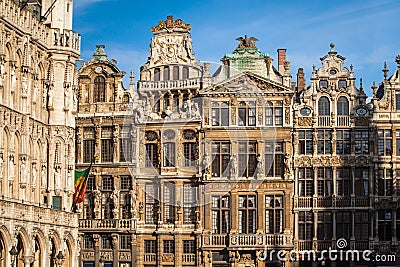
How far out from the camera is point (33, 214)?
43750 mm

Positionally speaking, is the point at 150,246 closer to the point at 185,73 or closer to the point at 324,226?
the point at 324,226

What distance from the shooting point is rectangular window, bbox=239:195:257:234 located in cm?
5534

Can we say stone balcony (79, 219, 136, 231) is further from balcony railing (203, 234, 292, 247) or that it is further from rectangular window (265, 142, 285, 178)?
rectangular window (265, 142, 285, 178)

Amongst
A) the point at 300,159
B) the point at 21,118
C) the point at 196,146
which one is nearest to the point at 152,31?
the point at 196,146

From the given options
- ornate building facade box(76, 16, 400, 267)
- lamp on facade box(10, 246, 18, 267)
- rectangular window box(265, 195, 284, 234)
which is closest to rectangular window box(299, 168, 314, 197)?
ornate building facade box(76, 16, 400, 267)

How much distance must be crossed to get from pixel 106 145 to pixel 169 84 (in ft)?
16.8

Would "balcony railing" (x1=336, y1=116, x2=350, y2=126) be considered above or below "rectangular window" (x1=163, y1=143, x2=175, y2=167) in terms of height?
above

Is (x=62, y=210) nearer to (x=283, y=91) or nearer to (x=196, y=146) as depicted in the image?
(x=196, y=146)

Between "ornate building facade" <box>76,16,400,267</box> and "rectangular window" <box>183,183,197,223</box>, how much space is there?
65 millimetres

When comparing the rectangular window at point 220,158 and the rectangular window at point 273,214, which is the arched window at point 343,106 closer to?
the rectangular window at point 273,214

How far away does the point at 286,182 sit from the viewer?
54.9m

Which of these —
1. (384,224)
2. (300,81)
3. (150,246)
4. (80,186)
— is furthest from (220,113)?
(384,224)

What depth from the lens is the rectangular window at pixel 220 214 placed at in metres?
55.7

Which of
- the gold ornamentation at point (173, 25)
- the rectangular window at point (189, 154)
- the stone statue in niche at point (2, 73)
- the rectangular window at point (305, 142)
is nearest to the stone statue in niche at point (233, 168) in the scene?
the rectangular window at point (189, 154)
